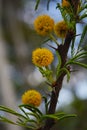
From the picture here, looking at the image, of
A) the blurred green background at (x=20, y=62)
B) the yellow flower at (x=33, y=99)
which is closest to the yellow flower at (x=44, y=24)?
the yellow flower at (x=33, y=99)

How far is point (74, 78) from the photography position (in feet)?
29.8

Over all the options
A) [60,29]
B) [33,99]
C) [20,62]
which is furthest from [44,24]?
[20,62]

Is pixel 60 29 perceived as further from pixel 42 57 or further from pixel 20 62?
pixel 20 62

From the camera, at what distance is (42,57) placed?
32.8 inches

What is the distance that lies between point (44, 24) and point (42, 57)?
0.10m

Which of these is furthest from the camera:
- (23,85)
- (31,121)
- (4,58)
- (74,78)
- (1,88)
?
(23,85)

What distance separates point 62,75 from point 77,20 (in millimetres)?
127

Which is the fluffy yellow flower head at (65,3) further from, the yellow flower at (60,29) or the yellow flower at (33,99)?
the yellow flower at (33,99)

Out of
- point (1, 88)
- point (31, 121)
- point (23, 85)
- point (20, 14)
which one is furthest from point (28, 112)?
point (20, 14)

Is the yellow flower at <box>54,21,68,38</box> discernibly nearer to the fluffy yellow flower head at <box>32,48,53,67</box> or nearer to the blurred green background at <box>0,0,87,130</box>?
the fluffy yellow flower head at <box>32,48,53,67</box>

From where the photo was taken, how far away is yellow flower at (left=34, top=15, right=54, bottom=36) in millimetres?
880

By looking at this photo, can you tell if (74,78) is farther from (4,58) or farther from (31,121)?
(31,121)

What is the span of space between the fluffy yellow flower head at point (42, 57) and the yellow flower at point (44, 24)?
6cm

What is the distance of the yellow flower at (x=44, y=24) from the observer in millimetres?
880
